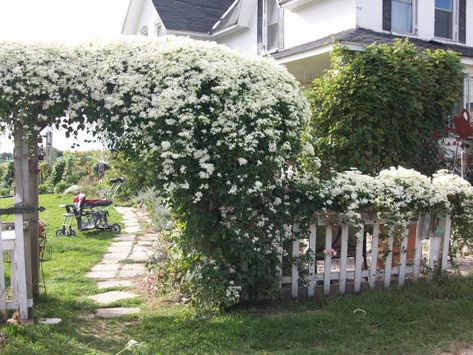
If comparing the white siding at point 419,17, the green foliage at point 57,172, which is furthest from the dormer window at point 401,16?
the green foliage at point 57,172

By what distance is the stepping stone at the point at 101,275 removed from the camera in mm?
6383

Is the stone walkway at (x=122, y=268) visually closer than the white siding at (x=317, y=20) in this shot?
Yes

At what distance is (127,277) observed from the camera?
6.38 metres

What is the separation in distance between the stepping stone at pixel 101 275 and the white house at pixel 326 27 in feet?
19.4

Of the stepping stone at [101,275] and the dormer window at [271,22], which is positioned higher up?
the dormer window at [271,22]

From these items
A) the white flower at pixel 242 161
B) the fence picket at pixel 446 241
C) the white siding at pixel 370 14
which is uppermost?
the white siding at pixel 370 14

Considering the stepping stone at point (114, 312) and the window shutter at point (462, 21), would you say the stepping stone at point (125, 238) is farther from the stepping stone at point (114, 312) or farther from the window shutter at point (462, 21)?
the window shutter at point (462, 21)

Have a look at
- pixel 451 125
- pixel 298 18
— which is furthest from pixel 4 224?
pixel 298 18

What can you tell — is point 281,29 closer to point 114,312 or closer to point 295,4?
point 295,4

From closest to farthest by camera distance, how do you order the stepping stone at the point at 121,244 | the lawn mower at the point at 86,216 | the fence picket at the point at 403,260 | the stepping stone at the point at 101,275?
the fence picket at the point at 403,260, the stepping stone at the point at 101,275, the stepping stone at the point at 121,244, the lawn mower at the point at 86,216

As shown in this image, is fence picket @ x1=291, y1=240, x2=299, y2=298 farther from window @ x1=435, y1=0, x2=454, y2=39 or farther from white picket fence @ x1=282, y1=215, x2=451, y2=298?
window @ x1=435, y1=0, x2=454, y2=39

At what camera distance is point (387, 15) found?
11.4m

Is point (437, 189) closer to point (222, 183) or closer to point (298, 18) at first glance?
point (222, 183)

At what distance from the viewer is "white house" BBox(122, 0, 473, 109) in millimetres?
11070
